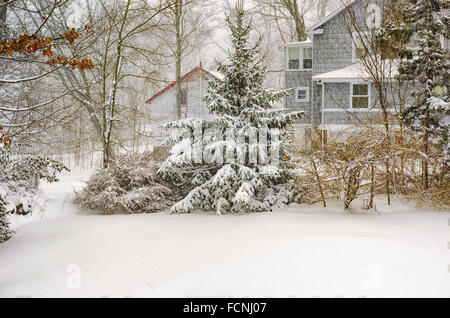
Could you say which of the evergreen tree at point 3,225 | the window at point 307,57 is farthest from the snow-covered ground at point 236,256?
the window at point 307,57

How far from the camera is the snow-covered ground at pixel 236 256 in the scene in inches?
154

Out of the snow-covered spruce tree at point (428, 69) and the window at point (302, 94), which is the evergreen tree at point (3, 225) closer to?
the snow-covered spruce tree at point (428, 69)

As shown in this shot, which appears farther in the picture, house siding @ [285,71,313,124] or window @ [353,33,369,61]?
house siding @ [285,71,313,124]

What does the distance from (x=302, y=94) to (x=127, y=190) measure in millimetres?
15314

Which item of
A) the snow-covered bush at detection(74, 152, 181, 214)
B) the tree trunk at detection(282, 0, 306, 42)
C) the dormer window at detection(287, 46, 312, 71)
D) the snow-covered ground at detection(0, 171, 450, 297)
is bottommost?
the snow-covered ground at detection(0, 171, 450, 297)

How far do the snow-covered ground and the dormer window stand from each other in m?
15.2

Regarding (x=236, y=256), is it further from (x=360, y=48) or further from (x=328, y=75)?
(x=328, y=75)

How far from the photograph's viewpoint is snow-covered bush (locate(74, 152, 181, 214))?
8.64 m

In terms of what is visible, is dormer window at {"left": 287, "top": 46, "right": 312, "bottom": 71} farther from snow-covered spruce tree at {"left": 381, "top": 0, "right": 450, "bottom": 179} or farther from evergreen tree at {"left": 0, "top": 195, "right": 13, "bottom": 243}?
evergreen tree at {"left": 0, "top": 195, "right": 13, "bottom": 243}

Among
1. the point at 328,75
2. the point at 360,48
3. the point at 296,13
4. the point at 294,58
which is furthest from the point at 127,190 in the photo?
the point at 296,13

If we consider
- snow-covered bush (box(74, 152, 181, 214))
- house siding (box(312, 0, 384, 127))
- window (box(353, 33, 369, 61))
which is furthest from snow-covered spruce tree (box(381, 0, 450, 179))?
house siding (box(312, 0, 384, 127))

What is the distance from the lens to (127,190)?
930 cm

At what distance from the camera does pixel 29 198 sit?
879 cm

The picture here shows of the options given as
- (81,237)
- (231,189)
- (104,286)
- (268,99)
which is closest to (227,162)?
(231,189)
